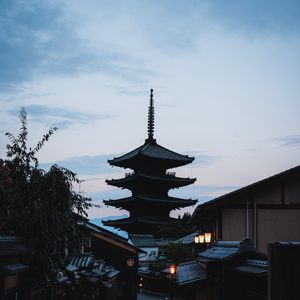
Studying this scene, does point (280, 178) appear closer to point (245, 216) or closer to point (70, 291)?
point (245, 216)

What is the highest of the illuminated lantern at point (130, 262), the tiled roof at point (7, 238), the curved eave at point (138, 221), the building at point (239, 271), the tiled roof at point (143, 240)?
the curved eave at point (138, 221)

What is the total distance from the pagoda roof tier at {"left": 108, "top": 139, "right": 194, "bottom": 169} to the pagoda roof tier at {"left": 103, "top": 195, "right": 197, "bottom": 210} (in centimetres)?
371

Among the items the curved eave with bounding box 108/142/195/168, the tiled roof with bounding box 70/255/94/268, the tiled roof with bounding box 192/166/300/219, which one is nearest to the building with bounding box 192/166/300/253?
the tiled roof with bounding box 192/166/300/219

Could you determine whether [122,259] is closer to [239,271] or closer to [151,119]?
[239,271]

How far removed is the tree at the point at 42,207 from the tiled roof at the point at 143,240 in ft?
120

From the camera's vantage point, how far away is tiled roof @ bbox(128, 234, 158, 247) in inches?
1913

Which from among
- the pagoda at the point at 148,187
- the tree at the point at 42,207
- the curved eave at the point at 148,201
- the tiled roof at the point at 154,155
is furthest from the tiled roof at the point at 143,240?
the tree at the point at 42,207

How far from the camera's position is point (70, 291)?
18906mm

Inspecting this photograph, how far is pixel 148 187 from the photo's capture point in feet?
169

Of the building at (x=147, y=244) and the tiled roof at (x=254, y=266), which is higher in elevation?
the tiled roof at (x=254, y=266)

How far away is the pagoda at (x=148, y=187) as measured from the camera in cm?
5019

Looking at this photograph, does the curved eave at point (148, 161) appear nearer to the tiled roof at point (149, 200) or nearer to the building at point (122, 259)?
the tiled roof at point (149, 200)

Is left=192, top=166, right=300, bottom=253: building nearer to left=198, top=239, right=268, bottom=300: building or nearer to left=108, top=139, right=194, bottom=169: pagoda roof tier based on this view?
left=198, top=239, right=268, bottom=300: building

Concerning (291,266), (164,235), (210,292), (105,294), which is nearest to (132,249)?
(105,294)
